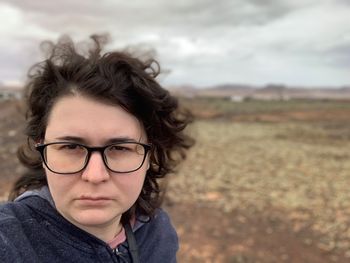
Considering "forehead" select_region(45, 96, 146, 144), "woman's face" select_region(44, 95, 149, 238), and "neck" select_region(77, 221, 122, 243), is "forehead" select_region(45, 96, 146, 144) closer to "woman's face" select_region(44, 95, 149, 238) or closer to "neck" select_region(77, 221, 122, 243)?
"woman's face" select_region(44, 95, 149, 238)

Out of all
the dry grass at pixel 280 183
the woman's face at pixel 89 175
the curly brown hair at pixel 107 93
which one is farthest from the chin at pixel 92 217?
the dry grass at pixel 280 183

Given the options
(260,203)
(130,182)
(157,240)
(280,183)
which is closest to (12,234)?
(130,182)

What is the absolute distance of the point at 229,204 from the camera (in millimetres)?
6508

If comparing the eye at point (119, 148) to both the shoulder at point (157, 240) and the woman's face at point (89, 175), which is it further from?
the shoulder at point (157, 240)

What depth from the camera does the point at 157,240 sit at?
1.61 meters

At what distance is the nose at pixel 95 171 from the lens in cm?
120

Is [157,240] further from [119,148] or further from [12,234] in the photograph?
[12,234]

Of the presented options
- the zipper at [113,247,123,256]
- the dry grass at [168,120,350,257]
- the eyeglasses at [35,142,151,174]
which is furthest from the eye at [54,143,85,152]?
the dry grass at [168,120,350,257]

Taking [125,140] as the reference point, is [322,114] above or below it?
below

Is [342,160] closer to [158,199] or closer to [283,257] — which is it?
[283,257]

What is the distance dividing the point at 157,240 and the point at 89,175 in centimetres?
55

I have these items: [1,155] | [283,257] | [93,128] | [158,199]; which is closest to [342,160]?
[283,257]

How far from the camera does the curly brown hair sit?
1.32m

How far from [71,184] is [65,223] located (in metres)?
0.14
